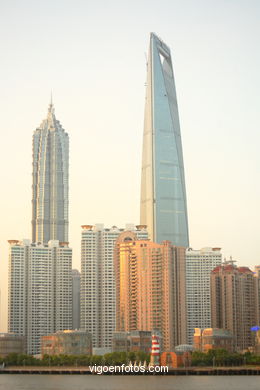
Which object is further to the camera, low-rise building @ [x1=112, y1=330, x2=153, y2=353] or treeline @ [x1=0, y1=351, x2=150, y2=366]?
low-rise building @ [x1=112, y1=330, x2=153, y2=353]

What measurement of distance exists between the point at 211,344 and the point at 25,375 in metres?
46.3

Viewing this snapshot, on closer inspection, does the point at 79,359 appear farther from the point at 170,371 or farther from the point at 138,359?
the point at 170,371

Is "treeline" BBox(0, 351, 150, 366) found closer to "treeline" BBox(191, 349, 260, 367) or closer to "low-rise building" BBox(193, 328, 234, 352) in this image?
"treeline" BBox(191, 349, 260, 367)

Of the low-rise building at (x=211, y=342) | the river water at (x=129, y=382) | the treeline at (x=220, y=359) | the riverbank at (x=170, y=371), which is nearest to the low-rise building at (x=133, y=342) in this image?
the low-rise building at (x=211, y=342)

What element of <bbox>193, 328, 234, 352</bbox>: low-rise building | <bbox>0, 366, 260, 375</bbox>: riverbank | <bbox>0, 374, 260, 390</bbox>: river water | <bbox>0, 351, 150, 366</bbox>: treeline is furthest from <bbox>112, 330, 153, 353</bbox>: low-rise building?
<bbox>0, 374, 260, 390</bbox>: river water

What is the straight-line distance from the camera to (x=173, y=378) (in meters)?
144

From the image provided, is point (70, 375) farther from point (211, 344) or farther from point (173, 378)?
point (211, 344)

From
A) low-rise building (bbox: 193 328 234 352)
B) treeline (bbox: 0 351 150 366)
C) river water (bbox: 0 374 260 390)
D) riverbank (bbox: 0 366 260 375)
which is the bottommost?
river water (bbox: 0 374 260 390)

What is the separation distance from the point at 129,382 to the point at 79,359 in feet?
149

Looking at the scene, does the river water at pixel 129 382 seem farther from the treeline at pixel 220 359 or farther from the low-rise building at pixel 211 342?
the low-rise building at pixel 211 342

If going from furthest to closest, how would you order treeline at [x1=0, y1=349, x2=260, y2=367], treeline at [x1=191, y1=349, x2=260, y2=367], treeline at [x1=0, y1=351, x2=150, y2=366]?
treeline at [x1=0, y1=351, x2=150, y2=366] < treeline at [x1=0, y1=349, x2=260, y2=367] < treeline at [x1=191, y1=349, x2=260, y2=367]

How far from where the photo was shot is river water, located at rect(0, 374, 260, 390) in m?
127

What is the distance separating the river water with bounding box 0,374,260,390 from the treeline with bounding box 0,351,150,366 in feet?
48.3

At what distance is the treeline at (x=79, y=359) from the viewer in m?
171
